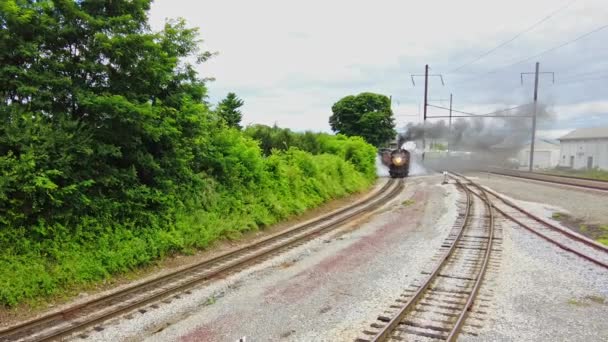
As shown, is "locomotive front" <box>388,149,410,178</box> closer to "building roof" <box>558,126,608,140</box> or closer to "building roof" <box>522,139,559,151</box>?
"building roof" <box>558,126,608,140</box>

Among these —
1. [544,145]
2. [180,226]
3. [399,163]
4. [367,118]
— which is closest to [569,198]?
[399,163]

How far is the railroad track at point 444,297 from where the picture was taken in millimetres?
6027

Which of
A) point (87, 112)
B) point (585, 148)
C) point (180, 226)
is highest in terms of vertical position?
point (585, 148)

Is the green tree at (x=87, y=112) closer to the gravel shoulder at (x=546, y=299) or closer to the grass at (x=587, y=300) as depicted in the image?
the gravel shoulder at (x=546, y=299)

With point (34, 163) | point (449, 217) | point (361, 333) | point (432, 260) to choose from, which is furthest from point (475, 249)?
point (34, 163)

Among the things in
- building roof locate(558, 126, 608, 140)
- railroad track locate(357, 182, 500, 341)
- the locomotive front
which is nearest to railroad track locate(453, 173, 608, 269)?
railroad track locate(357, 182, 500, 341)

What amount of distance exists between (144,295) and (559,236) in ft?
37.1

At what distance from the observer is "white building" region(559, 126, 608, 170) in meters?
53.0

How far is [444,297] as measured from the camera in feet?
24.4

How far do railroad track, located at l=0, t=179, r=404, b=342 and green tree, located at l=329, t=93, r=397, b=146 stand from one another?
117ft

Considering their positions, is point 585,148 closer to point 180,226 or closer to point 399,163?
point 399,163

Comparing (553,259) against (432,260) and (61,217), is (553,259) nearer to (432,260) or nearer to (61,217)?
(432,260)

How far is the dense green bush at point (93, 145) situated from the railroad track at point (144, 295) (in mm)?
829

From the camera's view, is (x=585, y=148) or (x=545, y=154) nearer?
(x=585, y=148)
